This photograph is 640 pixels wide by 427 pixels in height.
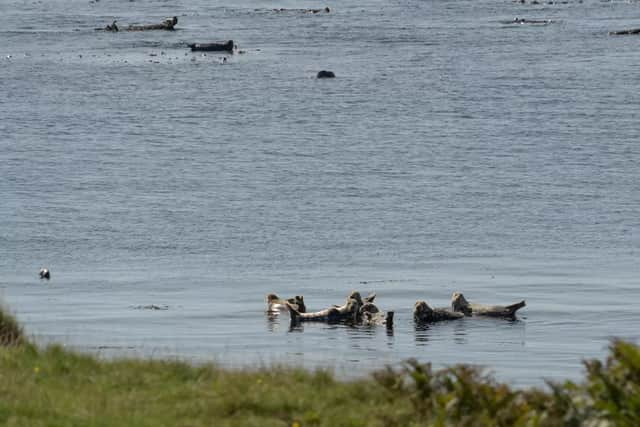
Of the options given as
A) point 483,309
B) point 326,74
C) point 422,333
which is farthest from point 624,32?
point 422,333

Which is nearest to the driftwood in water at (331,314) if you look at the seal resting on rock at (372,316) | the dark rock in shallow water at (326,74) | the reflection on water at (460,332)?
the seal resting on rock at (372,316)

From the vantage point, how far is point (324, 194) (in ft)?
123

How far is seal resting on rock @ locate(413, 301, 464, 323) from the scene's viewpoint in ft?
74.3

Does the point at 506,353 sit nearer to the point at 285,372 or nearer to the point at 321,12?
the point at 285,372

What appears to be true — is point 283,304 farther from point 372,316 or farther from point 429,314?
point 429,314

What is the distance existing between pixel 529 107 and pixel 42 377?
44209 mm

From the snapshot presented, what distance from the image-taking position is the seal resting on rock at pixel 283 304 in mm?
23125

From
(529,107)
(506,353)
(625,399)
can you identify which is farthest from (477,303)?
(529,107)

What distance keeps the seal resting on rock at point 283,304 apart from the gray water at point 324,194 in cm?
42

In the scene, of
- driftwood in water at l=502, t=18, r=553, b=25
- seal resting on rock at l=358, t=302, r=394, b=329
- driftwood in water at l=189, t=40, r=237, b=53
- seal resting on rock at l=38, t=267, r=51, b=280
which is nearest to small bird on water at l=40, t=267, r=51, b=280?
seal resting on rock at l=38, t=267, r=51, b=280

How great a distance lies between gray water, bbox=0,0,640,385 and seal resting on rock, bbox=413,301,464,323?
16.3 inches

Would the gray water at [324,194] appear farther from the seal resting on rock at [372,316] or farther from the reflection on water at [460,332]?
the seal resting on rock at [372,316]

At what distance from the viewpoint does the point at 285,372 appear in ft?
36.4

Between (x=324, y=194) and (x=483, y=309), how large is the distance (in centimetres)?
1466
